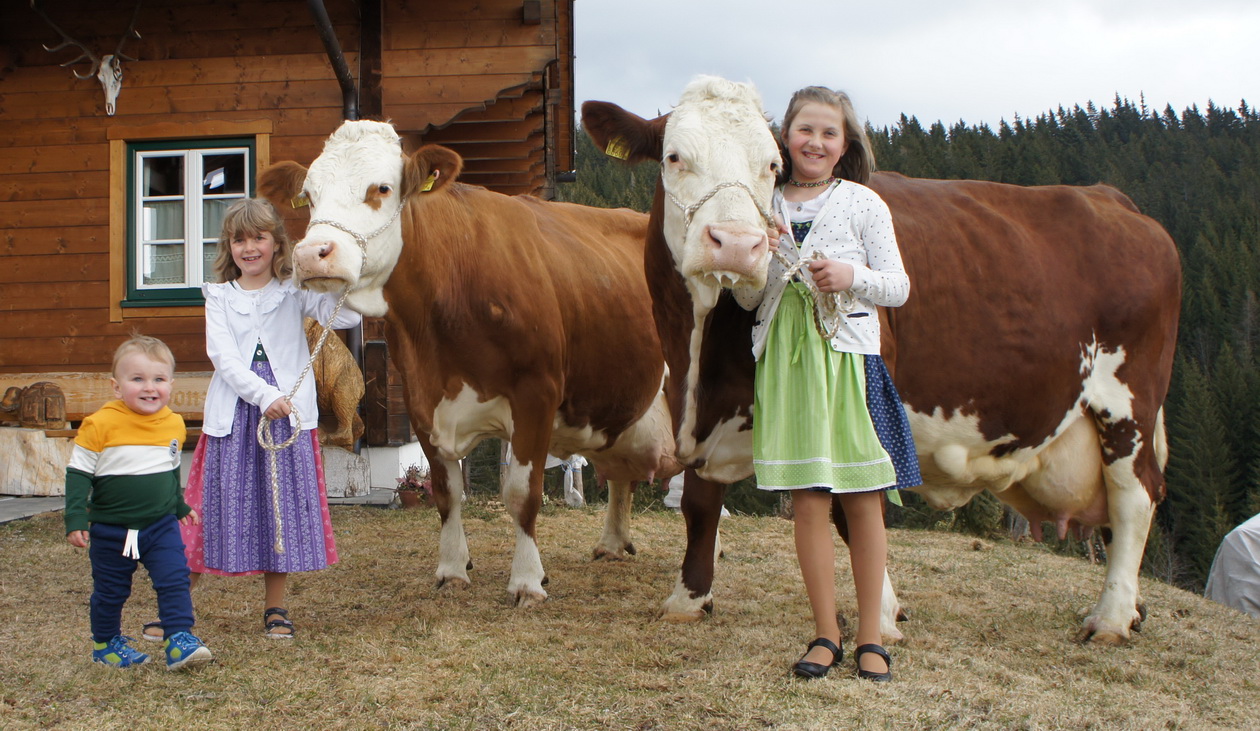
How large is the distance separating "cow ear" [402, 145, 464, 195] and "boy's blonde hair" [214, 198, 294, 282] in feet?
1.84

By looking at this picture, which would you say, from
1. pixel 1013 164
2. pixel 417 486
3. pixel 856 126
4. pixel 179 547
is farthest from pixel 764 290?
pixel 1013 164

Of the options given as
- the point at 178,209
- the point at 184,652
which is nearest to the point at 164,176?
the point at 178,209

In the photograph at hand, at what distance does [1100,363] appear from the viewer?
4109 millimetres

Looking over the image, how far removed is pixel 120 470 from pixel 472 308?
67.0 inches

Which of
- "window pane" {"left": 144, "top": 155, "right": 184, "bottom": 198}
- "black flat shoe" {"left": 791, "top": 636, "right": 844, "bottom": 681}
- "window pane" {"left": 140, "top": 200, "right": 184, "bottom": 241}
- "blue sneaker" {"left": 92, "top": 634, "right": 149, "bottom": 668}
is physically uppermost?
"window pane" {"left": 144, "top": 155, "right": 184, "bottom": 198}

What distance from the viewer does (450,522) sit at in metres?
4.98

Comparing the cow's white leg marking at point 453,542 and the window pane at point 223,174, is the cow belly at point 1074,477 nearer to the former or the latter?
the cow's white leg marking at point 453,542

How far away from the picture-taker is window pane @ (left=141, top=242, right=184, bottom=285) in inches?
337

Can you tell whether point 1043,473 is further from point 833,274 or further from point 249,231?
point 249,231

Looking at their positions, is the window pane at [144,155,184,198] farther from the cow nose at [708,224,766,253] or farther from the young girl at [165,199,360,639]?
the cow nose at [708,224,766,253]

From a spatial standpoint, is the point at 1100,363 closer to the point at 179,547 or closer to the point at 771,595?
the point at 771,595

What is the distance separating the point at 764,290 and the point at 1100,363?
1696 mm

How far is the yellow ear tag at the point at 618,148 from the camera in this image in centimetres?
372

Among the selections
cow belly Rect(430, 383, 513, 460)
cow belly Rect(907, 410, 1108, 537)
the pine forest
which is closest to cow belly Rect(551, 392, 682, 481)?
cow belly Rect(430, 383, 513, 460)
